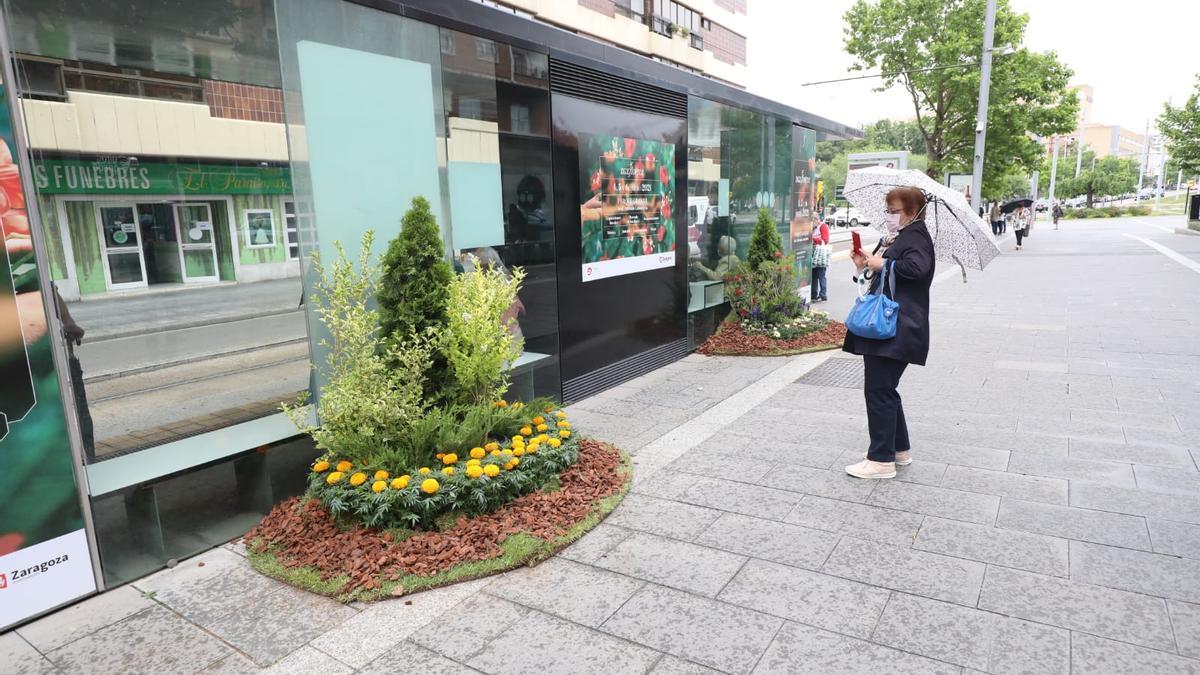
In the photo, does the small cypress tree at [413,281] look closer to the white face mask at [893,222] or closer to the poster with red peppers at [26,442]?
the poster with red peppers at [26,442]

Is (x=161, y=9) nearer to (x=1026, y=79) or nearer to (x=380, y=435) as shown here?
(x=380, y=435)

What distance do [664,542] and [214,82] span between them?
3983 millimetres

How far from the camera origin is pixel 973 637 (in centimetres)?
298

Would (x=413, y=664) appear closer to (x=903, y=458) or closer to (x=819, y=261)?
(x=903, y=458)

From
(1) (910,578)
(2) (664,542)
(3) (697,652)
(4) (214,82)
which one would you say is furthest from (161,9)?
(1) (910,578)

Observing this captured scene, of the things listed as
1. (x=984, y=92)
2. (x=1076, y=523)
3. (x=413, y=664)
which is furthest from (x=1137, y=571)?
(x=984, y=92)

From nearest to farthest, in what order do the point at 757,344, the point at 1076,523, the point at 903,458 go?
the point at 1076,523 → the point at 903,458 → the point at 757,344

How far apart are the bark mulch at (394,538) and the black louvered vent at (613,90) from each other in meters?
3.98

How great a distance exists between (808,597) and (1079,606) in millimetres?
1204

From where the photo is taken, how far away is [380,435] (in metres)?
4.15

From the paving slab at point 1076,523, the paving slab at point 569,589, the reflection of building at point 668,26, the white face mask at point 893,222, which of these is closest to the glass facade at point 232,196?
the paving slab at point 569,589

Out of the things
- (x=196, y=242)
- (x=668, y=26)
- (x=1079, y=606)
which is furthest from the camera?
(x=668, y=26)

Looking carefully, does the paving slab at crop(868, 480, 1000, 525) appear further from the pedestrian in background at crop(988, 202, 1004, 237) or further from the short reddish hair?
the pedestrian in background at crop(988, 202, 1004, 237)

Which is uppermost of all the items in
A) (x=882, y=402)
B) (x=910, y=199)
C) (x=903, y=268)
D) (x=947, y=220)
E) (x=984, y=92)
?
(x=984, y=92)
